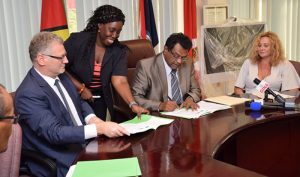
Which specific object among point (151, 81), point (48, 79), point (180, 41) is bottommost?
point (151, 81)

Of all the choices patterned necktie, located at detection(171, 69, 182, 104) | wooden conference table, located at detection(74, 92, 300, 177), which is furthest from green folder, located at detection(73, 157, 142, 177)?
patterned necktie, located at detection(171, 69, 182, 104)

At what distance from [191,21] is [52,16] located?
1.69 meters

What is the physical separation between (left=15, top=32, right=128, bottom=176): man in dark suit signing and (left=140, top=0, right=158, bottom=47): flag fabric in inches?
78.2

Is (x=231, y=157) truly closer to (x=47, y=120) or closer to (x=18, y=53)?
(x=47, y=120)

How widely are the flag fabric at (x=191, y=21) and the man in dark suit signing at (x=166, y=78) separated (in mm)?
1355

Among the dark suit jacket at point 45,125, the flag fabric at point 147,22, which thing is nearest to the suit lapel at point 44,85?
the dark suit jacket at point 45,125

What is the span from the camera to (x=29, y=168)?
190 centimetres

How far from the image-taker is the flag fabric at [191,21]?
421 cm

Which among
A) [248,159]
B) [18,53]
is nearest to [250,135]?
[248,159]

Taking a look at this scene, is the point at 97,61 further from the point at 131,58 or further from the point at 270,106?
the point at 270,106

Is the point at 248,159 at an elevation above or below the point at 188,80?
below

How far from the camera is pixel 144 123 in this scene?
2.13 metres

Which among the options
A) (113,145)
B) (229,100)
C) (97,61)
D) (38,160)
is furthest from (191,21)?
(38,160)

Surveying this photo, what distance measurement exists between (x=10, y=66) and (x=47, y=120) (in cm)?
165
